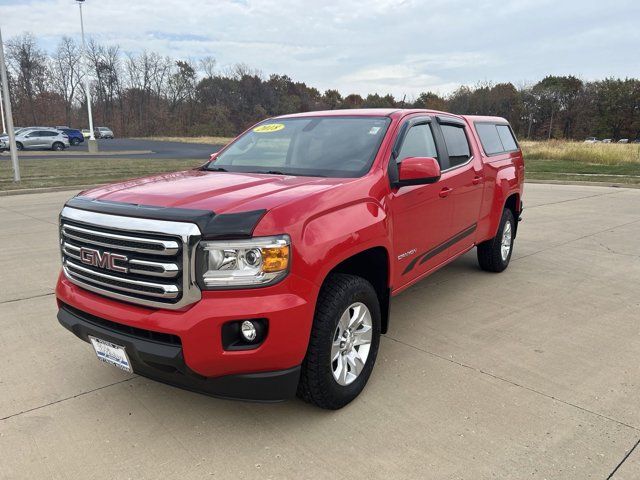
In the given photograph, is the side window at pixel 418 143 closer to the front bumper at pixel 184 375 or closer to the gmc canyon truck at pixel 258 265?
the gmc canyon truck at pixel 258 265

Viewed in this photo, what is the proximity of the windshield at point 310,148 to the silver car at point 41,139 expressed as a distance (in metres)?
35.4

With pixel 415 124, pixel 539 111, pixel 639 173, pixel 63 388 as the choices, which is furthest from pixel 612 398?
pixel 539 111

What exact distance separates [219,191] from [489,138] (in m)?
3.96

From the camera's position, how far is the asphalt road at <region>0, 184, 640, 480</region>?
2.56 meters

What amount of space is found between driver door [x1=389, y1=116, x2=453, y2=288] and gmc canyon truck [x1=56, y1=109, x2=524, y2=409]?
0.8 inches

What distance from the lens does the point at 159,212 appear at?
8.45ft

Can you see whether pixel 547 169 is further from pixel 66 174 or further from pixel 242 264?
pixel 242 264

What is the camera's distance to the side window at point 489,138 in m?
5.63

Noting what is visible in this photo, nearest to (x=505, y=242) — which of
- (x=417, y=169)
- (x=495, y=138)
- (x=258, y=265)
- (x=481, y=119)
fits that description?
(x=495, y=138)

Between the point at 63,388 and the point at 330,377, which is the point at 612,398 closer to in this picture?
the point at 330,377

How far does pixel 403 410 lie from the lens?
3049 millimetres

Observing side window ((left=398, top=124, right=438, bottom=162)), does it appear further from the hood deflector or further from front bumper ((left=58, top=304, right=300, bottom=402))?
front bumper ((left=58, top=304, right=300, bottom=402))

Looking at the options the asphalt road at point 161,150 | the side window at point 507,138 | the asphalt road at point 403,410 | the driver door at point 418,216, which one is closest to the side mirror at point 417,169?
the driver door at point 418,216

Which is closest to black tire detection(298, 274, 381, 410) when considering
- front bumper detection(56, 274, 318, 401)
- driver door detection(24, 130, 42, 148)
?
front bumper detection(56, 274, 318, 401)
